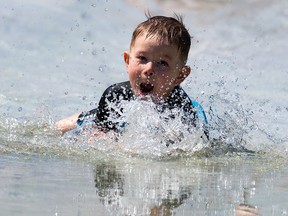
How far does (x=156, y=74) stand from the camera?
4.64 metres

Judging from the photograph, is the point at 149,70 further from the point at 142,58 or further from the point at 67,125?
the point at 67,125

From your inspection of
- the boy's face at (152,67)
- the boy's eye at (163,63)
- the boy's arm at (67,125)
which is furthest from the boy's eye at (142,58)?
the boy's arm at (67,125)

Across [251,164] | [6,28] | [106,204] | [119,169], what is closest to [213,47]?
[6,28]

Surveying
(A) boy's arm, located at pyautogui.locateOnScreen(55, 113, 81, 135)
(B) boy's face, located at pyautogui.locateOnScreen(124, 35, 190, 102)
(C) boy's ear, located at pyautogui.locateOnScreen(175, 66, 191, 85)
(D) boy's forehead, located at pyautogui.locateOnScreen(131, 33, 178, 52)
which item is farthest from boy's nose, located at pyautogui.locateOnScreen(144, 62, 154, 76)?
(A) boy's arm, located at pyautogui.locateOnScreen(55, 113, 81, 135)

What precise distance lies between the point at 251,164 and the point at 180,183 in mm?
1002

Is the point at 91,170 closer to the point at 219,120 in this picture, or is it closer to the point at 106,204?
the point at 106,204

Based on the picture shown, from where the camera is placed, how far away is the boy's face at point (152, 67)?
4637 millimetres

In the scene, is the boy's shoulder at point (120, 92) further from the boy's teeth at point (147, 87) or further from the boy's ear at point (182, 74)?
the boy's ear at point (182, 74)

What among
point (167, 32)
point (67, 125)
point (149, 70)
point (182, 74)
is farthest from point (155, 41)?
point (67, 125)

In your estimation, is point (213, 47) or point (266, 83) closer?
point (266, 83)

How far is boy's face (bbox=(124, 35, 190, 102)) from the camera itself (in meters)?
4.64

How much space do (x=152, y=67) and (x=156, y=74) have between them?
52 millimetres

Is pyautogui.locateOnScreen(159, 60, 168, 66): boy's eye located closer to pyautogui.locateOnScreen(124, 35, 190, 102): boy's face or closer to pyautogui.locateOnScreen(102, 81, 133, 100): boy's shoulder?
pyautogui.locateOnScreen(124, 35, 190, 102): boy's face

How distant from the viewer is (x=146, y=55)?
4.70 m
